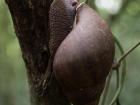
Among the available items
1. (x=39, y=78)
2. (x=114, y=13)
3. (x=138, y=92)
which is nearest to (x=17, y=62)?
(x=114, y=13)

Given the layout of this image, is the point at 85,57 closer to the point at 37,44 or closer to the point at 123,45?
the point at 37,44

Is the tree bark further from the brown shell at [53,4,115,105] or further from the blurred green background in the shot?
the blurred green background

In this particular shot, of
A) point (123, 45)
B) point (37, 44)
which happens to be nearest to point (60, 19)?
point (37, 44)

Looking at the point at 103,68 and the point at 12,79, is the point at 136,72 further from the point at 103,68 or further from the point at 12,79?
the point at 103,68

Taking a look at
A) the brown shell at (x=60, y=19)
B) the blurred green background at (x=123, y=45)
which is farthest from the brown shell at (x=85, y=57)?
the blurred green background at (x=123, y=45)

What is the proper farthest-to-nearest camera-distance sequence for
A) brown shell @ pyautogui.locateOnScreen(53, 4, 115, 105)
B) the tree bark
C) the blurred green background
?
the blurred green background → the tree bark → brown shell @ pyautogui.locateOnScreen(53, 4, 115, 105)

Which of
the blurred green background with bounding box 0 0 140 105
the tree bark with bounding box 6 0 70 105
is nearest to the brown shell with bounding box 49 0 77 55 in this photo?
the tree bark with bounding box 6 0 70 105

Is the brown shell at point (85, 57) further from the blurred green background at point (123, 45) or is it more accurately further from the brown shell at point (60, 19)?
the blurred green background at point (123, 45)
